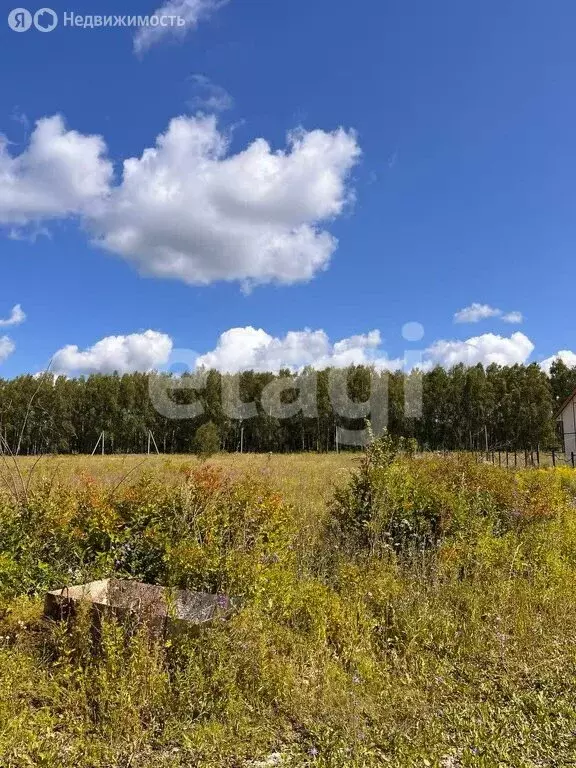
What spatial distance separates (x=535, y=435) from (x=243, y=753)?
44.0 m

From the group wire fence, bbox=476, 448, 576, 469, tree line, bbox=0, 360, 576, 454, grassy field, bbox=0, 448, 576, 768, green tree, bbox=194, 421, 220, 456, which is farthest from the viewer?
tree line, bbox=0, 360, 576, 454

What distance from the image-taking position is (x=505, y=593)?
4.70 metres

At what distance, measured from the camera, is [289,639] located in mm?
3738

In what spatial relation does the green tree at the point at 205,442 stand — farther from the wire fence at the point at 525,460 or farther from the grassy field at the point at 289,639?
the grassy field at the point at 289,639

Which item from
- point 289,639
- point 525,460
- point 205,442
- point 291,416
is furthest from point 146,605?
point 291,416

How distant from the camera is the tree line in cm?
4544

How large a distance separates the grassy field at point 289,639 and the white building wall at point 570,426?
28503 mm

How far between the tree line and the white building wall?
384 inches

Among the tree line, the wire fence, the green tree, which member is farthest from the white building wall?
the green tree

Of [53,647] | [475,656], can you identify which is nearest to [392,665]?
[475,656]

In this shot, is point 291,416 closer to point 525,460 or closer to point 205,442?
point 205,442

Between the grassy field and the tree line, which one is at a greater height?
the tree line

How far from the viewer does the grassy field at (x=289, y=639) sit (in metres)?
2.91

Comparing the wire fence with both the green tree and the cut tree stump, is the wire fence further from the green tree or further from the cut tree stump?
the green tree
